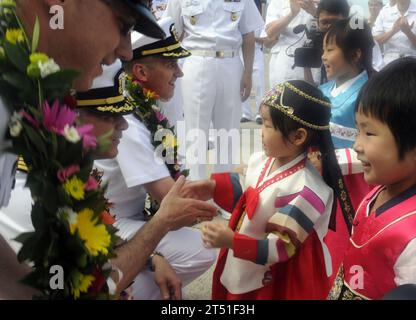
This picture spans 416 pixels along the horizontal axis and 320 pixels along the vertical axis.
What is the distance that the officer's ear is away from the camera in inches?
111

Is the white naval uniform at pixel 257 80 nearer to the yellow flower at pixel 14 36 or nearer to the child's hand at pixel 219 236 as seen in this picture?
the child's hand at pixel 219 236

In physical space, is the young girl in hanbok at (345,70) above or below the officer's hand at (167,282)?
above

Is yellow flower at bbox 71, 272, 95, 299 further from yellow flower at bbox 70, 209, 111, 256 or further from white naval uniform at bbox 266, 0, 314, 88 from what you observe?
white naval uniform at bbox 266, 0, 314, 88

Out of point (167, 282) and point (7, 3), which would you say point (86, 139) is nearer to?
point (7, 3)

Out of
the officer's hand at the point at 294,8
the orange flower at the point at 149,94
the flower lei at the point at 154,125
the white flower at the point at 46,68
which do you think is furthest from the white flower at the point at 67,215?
the officer's hand at the point at 294,8

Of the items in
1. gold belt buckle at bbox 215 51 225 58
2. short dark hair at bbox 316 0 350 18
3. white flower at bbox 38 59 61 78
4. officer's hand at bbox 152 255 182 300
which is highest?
white flower at bbox 38 59 61 78

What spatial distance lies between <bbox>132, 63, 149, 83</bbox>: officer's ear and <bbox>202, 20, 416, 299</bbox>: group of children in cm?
79

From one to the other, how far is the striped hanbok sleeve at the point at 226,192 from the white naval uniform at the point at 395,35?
164 inches

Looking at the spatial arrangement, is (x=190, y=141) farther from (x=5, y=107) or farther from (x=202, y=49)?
(x=5, y=107)

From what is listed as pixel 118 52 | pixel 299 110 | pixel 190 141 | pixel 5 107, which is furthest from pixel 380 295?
pixel 190 141

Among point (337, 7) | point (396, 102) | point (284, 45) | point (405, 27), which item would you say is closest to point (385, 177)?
point (396, 102)

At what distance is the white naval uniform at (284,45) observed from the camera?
5.47 m

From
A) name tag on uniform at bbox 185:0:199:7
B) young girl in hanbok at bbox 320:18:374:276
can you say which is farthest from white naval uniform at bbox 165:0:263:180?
young girl in hanbok at bbox 320:18:374:276

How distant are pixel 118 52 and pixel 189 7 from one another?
3.29 metres
